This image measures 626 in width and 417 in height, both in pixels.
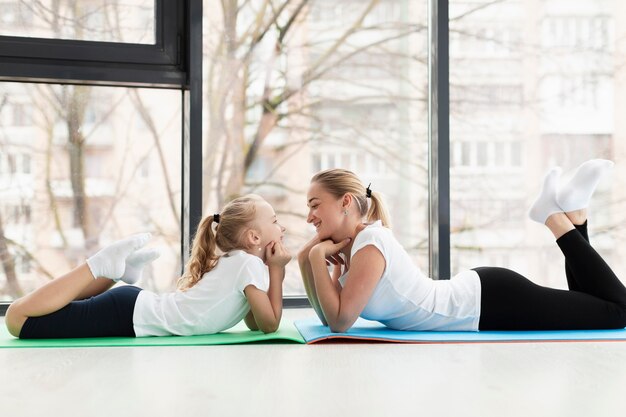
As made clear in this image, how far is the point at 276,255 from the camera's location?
2.55 meters

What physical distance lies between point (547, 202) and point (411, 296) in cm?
64

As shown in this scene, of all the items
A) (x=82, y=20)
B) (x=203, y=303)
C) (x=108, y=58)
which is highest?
(x=82, y=20)

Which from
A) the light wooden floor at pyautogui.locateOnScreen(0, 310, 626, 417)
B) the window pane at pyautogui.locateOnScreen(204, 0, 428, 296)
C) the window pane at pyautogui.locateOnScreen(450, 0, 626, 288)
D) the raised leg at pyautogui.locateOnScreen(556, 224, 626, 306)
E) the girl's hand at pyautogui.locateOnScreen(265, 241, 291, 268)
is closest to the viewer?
the light wooden floor at pyautogui.locateOnScreen(0, 310, 626, 417)

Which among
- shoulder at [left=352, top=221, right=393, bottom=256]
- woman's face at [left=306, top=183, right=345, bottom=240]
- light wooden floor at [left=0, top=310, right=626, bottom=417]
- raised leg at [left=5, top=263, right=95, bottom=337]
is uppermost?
woman's face at [left=306, top=183, right=345, bottom=240]

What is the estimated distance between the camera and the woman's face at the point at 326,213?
103 inches

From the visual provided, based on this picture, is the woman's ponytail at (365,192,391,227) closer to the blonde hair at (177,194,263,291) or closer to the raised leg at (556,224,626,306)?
the blonde hair at (177,194,263,291)

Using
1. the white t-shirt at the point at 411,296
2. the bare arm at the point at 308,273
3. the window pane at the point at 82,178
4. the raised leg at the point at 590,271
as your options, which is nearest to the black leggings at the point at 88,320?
the bare arm at the point at 308,273

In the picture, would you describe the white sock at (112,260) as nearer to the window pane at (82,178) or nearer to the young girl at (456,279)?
the young girl at (456,279)

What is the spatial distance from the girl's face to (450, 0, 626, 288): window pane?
1.50 m

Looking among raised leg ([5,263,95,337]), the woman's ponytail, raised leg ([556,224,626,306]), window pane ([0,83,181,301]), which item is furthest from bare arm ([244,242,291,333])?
window pane ([0,83,181,301])

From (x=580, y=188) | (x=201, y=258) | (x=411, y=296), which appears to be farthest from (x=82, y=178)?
(x=580, y=188)

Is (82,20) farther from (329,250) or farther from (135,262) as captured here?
(329,250)

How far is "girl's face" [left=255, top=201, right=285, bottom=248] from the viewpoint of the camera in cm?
259

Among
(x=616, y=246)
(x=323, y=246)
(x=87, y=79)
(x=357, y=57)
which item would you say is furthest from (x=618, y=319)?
(x=87, y=79)
